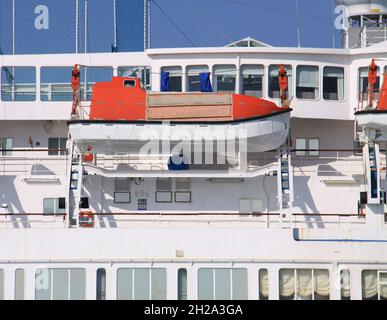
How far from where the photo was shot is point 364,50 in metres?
34.1

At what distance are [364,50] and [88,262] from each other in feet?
34.4

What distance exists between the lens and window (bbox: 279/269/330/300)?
29.4 m

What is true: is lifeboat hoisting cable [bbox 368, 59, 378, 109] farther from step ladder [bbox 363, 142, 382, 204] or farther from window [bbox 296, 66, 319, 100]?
window [bbox 296, 66, 319, 100]

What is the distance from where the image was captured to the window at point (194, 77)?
33.8 meters

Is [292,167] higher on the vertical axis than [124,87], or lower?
lower

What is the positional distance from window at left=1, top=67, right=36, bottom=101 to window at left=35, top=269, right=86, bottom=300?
23.2 feet

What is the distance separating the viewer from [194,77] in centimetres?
3400

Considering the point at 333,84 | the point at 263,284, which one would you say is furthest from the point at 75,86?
the point at 263,284

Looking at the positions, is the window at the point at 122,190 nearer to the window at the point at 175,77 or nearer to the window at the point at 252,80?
the window at the point at 175,77

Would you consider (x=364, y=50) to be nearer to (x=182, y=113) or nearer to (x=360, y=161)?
(x=360, y=161)

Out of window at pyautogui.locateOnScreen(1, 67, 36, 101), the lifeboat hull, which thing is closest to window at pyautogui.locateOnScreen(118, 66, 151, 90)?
the lifeboat hull

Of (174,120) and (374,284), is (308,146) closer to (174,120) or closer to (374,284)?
(174,120)

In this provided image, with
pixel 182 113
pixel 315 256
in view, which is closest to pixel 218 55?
pixel 182 113
